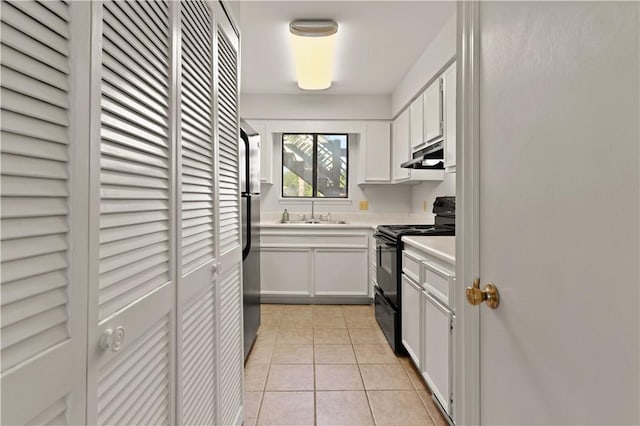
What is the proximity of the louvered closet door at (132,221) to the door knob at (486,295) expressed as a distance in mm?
812

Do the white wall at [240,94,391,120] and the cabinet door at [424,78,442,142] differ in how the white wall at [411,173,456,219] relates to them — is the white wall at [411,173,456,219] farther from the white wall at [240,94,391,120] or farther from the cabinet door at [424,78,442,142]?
the white wall at [240,94,391,120]

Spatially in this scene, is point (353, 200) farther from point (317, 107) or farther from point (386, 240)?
point (386, 240)

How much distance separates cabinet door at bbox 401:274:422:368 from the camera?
2.18m

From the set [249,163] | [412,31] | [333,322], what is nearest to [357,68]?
[412,31]

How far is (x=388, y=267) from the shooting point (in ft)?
9.25

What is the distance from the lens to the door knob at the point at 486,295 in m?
0.92

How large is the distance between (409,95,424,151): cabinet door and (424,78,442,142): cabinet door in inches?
4.2

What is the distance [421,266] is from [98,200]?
1.81 meters

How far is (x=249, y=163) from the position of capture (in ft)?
8.45

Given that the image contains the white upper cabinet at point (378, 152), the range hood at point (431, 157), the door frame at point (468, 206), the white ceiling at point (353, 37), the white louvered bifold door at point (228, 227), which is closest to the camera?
the door frame at point (468, 206)

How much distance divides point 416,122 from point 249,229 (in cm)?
187

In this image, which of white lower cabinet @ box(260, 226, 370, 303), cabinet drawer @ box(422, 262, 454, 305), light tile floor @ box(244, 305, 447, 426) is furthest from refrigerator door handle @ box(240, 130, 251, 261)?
white lower cabinet @ box(260, 226, 370, 303)

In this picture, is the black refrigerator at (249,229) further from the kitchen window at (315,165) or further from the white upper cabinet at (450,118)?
the kitchen window at (315,165)

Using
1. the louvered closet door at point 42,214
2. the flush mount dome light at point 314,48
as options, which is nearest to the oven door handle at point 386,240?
the flush mount dome light at point 314,48
